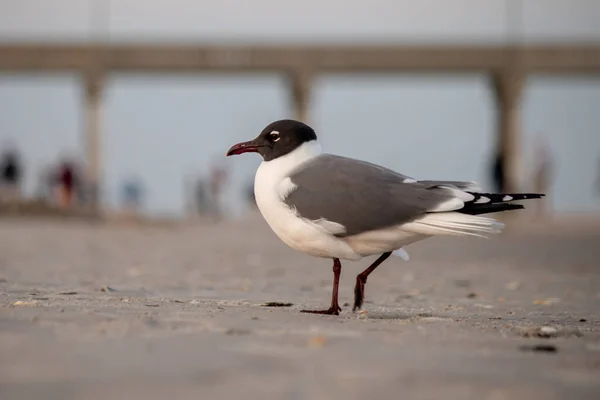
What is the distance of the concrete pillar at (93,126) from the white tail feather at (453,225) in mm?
24653

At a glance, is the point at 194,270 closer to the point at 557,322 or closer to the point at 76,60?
the point at 557,322

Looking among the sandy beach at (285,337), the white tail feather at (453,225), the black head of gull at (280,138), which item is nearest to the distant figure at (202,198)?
the sandy beach at (285,337)

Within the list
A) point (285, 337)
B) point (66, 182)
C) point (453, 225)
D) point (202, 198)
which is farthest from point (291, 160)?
point (202, 198)

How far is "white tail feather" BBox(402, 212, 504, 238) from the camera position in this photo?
4.84 meters

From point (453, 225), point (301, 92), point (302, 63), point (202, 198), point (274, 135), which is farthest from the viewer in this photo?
point (202, 198)

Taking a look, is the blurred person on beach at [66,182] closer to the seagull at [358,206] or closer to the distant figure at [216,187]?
the distant figure at [216,187]

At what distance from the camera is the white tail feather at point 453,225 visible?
4836 millimetres

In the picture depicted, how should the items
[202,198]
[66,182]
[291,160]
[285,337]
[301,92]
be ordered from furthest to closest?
1. [202,198]
2. [301,92]
3. [66,182]
4. [291,160]
5. [285,337]

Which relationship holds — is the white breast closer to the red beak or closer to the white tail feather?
the red beak

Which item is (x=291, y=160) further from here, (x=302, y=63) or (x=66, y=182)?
(x=302, y=63)

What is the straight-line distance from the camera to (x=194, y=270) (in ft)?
31.2

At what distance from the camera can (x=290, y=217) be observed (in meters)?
5.13

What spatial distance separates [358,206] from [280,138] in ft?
2.03

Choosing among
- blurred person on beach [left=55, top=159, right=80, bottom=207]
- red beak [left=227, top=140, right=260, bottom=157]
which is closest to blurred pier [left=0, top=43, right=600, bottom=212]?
blurred person on beach [left=55, top=159, right=80, bottom=207]
